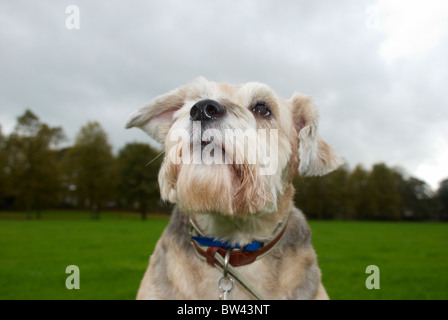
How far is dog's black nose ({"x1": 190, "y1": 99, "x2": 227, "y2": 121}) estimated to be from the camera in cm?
288

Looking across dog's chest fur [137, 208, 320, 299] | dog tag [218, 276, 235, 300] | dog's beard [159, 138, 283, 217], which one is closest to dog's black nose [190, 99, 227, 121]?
dog's beard [159, 138, 283, 217]

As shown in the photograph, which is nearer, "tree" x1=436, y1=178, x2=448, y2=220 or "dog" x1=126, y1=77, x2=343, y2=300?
"dog" x1=126, y1=77, x2=343, y2=300

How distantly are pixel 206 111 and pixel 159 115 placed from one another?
1576mm

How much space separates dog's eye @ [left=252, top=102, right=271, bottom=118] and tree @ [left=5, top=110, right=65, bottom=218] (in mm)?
54612

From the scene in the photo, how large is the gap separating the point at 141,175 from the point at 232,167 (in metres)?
59.5

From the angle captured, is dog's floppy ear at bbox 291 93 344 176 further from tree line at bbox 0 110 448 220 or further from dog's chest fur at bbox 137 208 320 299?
tree line at bbox 0 110 448 220

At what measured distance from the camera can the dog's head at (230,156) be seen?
9.70 feet

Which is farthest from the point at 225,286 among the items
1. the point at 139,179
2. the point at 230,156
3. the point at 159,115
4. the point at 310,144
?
the point at 139,179

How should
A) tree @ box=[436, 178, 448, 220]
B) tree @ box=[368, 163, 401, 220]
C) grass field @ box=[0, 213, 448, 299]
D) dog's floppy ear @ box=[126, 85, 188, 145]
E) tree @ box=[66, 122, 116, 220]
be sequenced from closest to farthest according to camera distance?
dog's floppy ear @ box=[126, 85, 188, 145] < grass field @ box=[0, 213, 448, 299] < tree @ box=[66, 122, 116, 220] < tree @ box=[368, 163, 401, 220] < tree @ box=[436, 178, 448, 220]

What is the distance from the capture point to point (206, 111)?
2.90m

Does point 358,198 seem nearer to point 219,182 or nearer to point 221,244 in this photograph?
point 221,244

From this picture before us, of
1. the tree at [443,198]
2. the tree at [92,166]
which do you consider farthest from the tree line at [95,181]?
the tree at [443,198]

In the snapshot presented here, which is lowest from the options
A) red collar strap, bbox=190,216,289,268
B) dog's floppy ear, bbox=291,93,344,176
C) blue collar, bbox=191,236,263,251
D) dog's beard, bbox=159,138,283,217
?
red collar strap, bbox=190,216,289,268

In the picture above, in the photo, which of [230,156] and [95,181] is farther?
[95,181]
